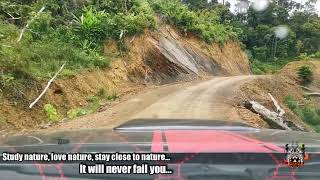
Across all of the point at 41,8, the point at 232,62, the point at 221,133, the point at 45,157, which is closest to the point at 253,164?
the point at 221,133

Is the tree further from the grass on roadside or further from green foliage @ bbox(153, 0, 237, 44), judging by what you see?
green foliage @ bbox(153, 0, 237, 44)

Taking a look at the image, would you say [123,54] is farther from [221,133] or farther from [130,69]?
[221,133]

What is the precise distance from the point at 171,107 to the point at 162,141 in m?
13.7

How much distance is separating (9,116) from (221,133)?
33.7 ft

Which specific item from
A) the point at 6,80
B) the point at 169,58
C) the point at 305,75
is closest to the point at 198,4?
the point at 305,75

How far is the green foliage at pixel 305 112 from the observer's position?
70.0ft

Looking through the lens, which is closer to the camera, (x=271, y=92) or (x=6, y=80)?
(x=6, y=80)

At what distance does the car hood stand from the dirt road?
27.9 feet

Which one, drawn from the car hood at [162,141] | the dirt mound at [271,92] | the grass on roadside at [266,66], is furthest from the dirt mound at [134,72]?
the grass on roadside at [266,66]

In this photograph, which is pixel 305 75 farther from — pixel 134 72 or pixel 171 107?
pixel 171 107

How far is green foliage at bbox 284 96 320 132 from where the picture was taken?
21.4 metres

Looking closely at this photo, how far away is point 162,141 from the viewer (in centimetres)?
228

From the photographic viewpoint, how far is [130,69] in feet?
72.4

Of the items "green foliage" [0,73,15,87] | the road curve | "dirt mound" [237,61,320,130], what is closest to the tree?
"dirt mound" [237,61,320,130]
